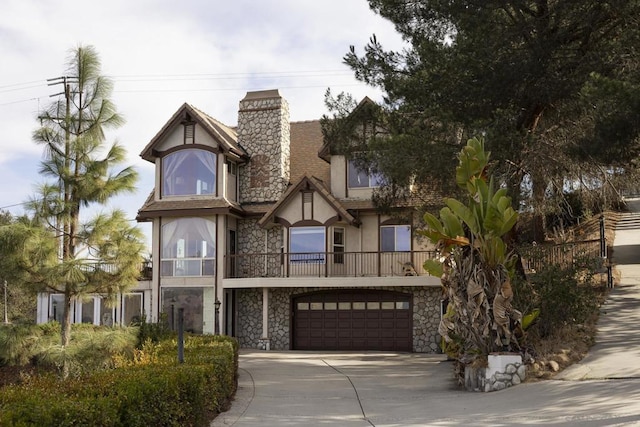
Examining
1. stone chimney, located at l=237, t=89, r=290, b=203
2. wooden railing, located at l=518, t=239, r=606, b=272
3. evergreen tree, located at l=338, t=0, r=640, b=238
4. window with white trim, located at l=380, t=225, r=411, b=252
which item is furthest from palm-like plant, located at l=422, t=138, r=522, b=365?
stone chimney, located at l=237, t=89, r=290, b=203

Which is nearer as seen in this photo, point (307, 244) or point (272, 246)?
point (307, 244)

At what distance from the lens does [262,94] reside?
28.5 meters

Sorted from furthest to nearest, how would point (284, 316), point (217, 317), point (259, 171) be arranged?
point (259, 171), point (284, 316), point (217, 317)

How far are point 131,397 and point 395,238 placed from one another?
1907cm

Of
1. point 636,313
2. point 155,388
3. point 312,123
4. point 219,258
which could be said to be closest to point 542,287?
point 636,313

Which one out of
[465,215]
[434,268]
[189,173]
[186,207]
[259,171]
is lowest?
[434,268]

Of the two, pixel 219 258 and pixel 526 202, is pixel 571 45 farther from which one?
pixel 219 258

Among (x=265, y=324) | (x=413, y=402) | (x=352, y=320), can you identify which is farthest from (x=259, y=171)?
(x=413, y=402)

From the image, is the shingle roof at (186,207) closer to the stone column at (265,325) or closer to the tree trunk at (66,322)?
the stone column at (265,325)

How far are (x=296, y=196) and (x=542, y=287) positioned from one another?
464 inches

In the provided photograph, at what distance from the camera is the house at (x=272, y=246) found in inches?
1021

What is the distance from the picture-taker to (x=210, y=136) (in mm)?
27047

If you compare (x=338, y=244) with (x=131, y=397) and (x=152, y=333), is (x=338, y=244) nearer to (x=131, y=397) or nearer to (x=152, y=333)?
(x=152, y=333)

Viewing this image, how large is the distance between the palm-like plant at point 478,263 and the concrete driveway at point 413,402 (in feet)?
3.86
